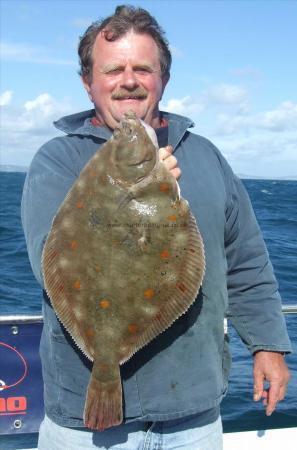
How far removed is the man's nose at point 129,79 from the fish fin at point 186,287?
27.7 inches

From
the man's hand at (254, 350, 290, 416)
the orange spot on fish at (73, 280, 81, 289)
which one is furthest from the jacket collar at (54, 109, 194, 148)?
the man's hand at (254, 350, 290, 416)

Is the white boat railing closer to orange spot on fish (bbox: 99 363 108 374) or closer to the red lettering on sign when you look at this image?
the red lettering on sign

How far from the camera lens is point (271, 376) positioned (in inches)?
115

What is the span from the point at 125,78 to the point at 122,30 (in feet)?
0.77

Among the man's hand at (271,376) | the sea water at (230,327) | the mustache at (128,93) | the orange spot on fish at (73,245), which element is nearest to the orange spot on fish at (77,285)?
the orange spot on fish at (73,245)

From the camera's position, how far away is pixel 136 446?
Answer: 257 cm

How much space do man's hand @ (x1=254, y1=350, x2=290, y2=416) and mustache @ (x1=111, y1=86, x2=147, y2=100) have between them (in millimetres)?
1360

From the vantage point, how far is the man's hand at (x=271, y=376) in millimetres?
2932

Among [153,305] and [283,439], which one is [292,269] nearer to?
[283,439]

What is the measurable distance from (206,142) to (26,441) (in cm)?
308

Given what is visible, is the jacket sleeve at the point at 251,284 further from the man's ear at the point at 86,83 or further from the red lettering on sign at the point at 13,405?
the red lettering on sign at the point at 13,405

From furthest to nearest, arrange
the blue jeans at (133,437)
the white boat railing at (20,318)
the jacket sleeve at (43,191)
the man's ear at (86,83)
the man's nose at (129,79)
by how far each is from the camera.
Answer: the white boat railing at (20,318) < the man's ear at (86,83) < the man's nose at (129,79) < the blue jeans at (133,437) < the jacket sleeve at (43,191)

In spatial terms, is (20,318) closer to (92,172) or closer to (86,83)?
(86,83)

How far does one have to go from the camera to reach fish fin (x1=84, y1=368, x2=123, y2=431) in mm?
2355
